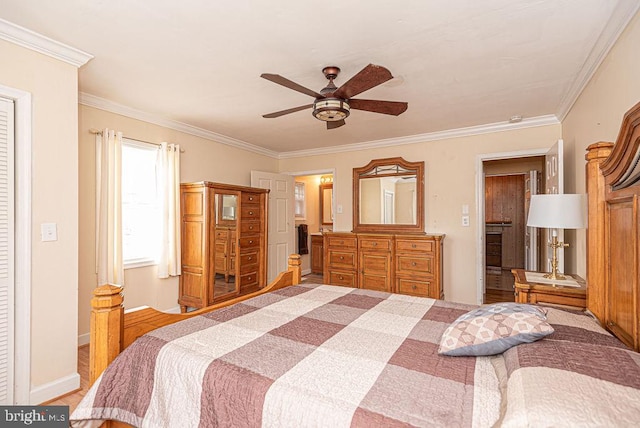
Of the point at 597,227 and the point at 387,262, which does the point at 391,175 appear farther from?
the point at 597,227

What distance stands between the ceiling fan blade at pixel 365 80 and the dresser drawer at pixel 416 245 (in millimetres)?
2348

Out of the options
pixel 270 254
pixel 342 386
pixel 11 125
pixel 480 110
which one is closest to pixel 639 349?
pixel 342 386

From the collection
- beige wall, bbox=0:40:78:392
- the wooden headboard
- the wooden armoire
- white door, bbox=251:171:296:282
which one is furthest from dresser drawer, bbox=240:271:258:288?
the wooden headboard

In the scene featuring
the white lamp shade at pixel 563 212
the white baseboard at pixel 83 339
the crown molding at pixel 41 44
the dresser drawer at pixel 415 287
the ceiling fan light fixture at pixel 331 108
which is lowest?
the white baseboard at pixel 83 339

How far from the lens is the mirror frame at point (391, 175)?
14.6 feet

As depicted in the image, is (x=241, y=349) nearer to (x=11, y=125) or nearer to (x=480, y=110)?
(x=11, y=125)

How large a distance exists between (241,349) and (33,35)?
7.80 ft

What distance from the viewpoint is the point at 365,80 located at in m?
1.91

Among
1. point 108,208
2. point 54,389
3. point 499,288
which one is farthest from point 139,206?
point 499,288

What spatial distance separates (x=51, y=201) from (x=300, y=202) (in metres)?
4.77

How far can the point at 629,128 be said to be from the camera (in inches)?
49.3

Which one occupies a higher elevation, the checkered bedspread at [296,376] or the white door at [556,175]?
the white door at [556,175]

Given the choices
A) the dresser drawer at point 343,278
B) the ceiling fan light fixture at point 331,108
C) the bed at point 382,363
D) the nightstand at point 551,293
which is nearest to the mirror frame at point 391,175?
the dresser drawer at point 343,278

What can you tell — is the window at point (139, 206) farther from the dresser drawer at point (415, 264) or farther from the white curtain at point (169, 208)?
the dresser drawer at point (415, 264)
